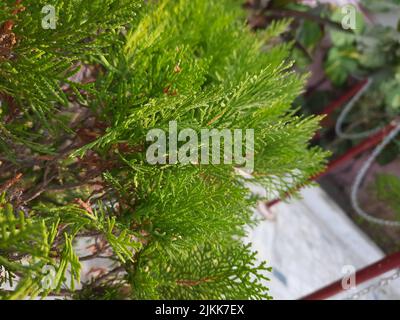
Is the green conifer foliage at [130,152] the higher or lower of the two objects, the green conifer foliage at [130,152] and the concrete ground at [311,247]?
the lower

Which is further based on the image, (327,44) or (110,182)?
(327,44)

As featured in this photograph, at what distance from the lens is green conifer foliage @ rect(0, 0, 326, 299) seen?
1.09 feet

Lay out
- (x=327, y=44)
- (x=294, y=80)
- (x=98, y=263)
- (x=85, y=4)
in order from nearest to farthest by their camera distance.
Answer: (x=85, y=4)
(x=294, y=80)
(x=98, y=263)
(x=327, y=44)

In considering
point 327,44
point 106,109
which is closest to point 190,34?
point 106,109

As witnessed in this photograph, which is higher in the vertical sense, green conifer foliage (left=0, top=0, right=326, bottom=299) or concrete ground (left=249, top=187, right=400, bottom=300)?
concrete ground (left=249, top=187, right=400, bottom=300)

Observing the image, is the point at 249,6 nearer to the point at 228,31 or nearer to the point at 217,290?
the point at 228,31

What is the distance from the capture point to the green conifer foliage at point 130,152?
1.09 feet

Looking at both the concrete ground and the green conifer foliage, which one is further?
the concrete ground

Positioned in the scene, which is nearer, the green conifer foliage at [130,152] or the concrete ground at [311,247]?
the green conifer foliage at [130,152]

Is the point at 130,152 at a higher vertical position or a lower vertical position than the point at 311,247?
lower

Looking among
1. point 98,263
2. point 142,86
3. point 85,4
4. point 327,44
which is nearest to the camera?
point 85,4

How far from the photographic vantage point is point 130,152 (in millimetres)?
417

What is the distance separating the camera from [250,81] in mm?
385

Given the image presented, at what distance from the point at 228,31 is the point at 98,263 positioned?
46cm
